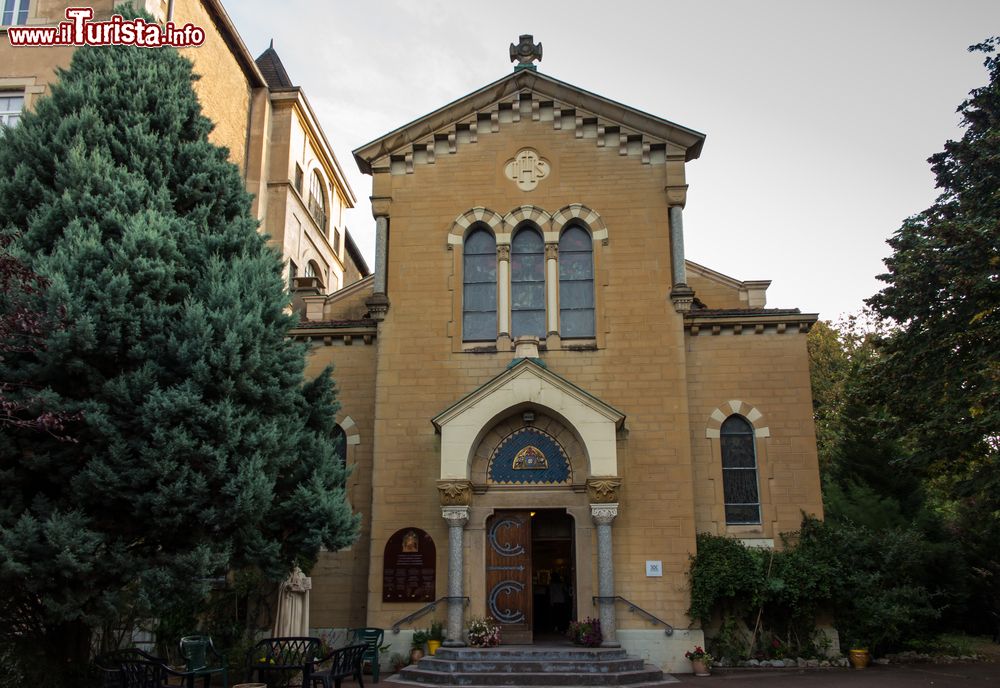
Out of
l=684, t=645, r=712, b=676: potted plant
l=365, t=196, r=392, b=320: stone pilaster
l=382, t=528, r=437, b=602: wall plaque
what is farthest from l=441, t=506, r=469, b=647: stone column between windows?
l=365, t=196, r=392, b=320: stone pilaster

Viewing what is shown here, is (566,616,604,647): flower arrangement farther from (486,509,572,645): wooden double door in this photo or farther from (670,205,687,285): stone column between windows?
(670,205,687,285): stone column between windows

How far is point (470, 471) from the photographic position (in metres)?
18.6

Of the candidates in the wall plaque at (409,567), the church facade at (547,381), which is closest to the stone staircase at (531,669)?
the church facade at (547,381)

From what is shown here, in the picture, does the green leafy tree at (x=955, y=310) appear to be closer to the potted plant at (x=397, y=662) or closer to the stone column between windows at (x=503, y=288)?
the stone column between windows at (x=503, y=288)

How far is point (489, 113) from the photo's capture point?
21.2 metres

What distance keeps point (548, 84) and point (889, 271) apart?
10000 mm

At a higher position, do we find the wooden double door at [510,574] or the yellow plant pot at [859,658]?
the wooden double door at [510,574]

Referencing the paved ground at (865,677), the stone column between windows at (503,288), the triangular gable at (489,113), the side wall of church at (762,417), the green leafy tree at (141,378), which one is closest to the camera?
the green leafy tree at (141,378)

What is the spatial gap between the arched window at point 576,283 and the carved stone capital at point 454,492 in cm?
440

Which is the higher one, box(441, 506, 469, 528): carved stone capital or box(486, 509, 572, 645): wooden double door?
box(441, 506, 469, 528): carved stone capital

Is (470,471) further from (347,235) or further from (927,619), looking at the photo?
(347,235)

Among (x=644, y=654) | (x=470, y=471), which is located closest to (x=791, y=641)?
(x=644, y=654)

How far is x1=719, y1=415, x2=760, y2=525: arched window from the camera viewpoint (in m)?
19.0

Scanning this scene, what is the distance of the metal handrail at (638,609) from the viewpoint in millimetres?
17266
